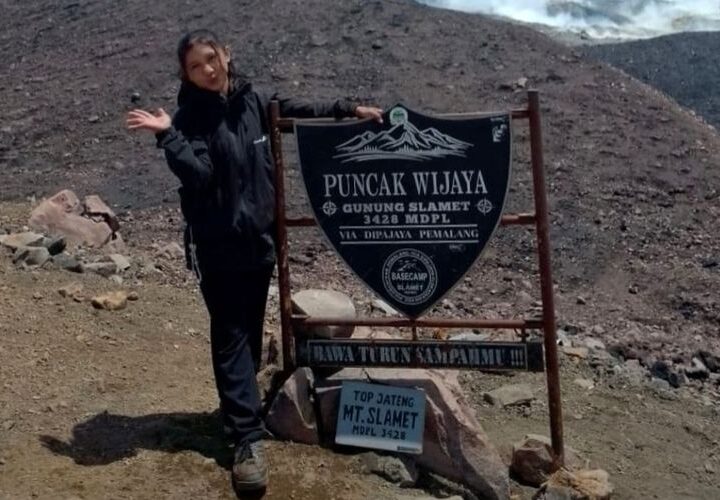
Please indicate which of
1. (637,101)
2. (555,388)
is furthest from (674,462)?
(637,101)

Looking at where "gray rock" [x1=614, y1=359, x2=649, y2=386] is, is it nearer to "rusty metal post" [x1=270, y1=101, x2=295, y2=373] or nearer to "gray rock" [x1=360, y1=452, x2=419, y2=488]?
"gray rock" [x1=360, y1=452, x2=419, y2=488]

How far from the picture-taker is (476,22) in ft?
53.1

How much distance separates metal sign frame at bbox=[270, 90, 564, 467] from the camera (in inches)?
173

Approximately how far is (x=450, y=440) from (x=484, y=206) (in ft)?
3.27

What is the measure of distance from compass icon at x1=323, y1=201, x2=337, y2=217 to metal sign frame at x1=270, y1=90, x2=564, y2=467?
0.10m

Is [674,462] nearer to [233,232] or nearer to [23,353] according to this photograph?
[233,232]

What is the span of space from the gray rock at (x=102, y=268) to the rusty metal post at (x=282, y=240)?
2893 mm

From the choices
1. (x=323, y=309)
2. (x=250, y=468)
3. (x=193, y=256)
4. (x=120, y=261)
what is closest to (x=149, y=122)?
(x=193, y=256)

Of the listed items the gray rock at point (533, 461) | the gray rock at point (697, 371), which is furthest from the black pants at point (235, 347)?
the gray rock at point (697, 371)

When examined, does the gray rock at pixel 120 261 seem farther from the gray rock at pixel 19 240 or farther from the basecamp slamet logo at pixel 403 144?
the basecamp slamet logo at pixel 403 144

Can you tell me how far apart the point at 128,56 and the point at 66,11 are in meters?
3.82

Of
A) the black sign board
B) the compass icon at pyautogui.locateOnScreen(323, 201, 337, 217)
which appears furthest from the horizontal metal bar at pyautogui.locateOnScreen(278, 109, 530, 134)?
the black sign board

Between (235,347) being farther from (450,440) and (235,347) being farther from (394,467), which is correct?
(450,440)

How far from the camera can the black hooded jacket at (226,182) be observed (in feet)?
13.7
